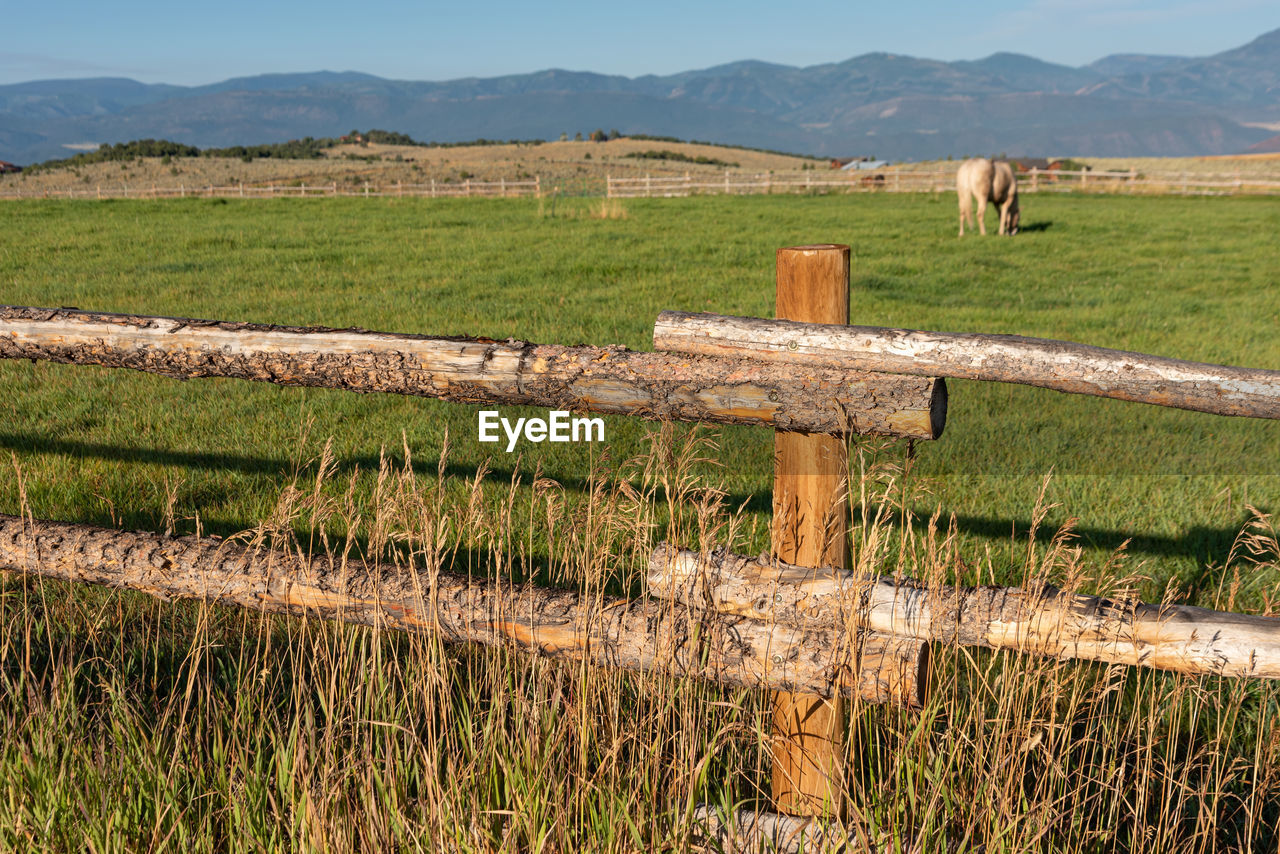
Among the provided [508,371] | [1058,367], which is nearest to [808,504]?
[1058,367]

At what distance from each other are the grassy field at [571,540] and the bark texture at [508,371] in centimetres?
18

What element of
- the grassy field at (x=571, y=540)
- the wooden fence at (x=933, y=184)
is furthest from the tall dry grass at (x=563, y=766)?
the wooden fence at (x=933, y=184)

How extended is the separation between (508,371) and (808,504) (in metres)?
1.09

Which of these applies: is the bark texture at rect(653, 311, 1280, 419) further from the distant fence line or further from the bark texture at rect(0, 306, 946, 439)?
the distant fence line

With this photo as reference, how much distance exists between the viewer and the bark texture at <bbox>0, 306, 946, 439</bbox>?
2549 mm

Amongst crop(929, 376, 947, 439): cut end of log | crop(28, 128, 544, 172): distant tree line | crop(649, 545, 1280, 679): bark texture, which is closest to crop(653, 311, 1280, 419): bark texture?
crop(929, 376, 947, 439): cut end of log

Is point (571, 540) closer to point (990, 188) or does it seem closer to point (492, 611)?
point (492, 611)

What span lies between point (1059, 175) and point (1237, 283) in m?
31.0

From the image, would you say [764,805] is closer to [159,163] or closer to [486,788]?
[486,788]

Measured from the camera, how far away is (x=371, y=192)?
4378 cm

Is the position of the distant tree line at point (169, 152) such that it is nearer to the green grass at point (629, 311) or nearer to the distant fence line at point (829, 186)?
the distant fence line at point (829, 186)

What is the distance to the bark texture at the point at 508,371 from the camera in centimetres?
255

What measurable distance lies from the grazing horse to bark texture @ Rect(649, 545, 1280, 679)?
819 inches

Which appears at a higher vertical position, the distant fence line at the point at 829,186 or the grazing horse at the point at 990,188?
the distant fence line at the point at 829,186
